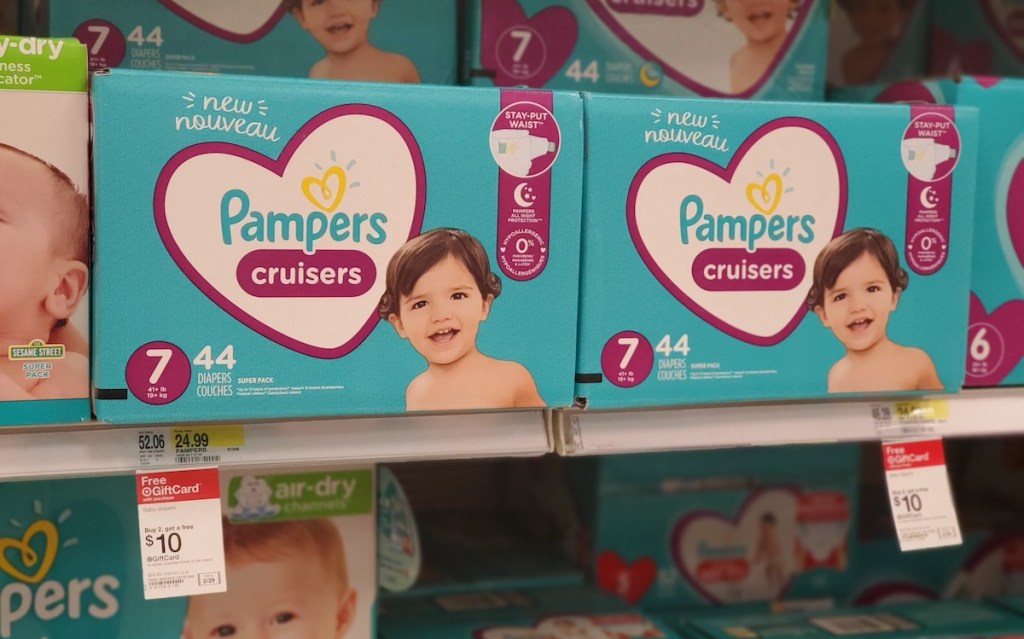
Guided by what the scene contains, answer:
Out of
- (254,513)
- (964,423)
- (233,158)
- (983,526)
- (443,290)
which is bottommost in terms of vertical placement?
(983,526)

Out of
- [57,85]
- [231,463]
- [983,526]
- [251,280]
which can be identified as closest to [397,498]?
[231,463]

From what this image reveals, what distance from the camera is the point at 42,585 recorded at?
51.2 inches

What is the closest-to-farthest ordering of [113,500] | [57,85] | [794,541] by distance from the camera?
[57,85] → [113,500] → [794,541]

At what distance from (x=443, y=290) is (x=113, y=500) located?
1.56 ft

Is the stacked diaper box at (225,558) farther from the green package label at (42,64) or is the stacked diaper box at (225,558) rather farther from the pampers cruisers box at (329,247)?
the green package label at (42,64)

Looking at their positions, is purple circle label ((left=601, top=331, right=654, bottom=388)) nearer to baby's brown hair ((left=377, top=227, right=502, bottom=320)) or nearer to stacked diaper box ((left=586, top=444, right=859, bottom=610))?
baby's brown hair ((left=377, top=227, right=502, bottom=320))

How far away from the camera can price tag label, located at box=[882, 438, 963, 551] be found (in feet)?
4.61

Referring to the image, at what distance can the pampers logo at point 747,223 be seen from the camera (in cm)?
125

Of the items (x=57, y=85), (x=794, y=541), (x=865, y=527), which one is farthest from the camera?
(x=865, y=527)

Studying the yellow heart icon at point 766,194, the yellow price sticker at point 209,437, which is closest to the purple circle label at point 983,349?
the yellow heart icon at point 766,194

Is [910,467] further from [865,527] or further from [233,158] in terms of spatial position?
[233,158]

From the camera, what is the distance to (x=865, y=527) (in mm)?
1994

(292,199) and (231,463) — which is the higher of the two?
(292,199)

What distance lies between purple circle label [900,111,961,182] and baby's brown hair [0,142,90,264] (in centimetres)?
90
